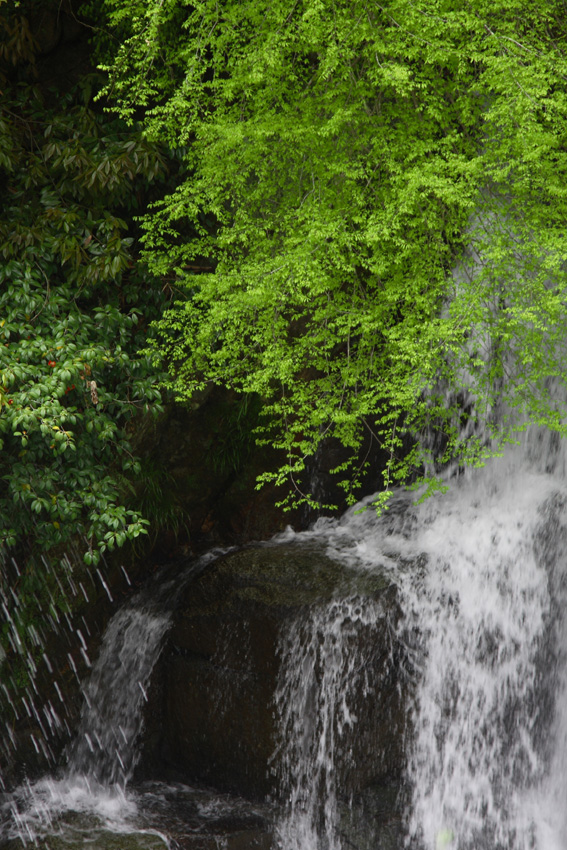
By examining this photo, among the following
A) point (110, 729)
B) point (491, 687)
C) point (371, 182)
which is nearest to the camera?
point (491, 687)

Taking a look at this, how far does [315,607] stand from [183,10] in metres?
5.12

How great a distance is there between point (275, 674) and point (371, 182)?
3.93 metres

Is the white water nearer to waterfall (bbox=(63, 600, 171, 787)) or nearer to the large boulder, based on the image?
the large boulder

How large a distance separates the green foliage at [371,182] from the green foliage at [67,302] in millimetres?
384

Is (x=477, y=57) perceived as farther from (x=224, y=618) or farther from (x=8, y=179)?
(x=224, y=618)

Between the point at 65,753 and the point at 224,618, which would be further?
the point at 65,753

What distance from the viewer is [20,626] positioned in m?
6.09

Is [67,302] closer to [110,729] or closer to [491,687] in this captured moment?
[110,729]

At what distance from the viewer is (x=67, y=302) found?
5.40 metres

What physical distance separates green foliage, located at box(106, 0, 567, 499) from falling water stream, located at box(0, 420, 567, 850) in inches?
33.1

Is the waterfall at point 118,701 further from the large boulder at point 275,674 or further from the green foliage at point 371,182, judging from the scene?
the green foliage at point 371,182

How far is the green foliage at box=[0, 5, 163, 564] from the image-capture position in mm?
5082

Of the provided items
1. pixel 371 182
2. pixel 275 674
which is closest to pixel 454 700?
pixel 275 674

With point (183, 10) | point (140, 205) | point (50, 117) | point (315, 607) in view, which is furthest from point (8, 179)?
point (315, 607)
